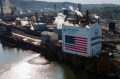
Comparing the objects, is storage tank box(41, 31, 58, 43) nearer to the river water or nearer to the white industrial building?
the river water

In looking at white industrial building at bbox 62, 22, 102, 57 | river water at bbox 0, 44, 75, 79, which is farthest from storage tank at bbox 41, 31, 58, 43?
white industrial building at bbox 62, 22, 102, 57

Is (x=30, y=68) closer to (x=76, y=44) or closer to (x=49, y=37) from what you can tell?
(x=76, y=44)

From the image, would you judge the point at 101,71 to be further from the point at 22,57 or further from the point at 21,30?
the point at 21,30

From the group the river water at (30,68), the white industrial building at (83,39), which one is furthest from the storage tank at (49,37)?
the white industrial building at (83,39)

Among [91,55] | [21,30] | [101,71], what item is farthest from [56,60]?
[21,30]

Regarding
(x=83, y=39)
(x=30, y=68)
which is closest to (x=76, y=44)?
(x=83, y=39)

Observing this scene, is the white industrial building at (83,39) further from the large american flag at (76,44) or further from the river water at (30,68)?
the river water at (30,68)

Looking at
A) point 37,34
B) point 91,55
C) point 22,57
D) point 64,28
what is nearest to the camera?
point 91,55
